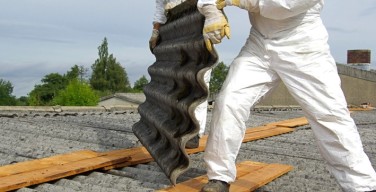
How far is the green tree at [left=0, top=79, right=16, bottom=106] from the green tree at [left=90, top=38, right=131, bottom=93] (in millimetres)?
9459

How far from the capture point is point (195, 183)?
2.94 m

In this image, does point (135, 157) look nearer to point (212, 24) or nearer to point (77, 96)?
point (212, 24)

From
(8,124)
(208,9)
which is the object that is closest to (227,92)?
(208,9)

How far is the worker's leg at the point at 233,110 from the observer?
2719 mm

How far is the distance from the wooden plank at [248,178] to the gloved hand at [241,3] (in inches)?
39.6

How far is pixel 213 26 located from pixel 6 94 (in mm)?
61403

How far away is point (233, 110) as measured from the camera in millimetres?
2744

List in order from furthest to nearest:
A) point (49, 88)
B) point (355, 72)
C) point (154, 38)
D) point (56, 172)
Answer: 1. point (49, 88)
2. point (355, 72)
3. point (154, 38)
4. point (56, 172)

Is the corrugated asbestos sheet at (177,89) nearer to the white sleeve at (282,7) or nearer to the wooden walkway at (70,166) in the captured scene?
the wooden walkway at (70,166)

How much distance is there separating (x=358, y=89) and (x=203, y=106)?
1445cm

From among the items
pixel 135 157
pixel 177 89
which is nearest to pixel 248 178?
pixel 177 89

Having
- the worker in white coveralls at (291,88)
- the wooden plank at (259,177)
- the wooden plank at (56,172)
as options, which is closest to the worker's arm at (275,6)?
the worker in white coveralls at (291,88)

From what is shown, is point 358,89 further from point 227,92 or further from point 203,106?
point 227,92

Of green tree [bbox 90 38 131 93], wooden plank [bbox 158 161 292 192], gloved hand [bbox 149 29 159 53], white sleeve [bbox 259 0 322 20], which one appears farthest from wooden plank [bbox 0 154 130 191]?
green tree [bbox 90 38 131 93]
